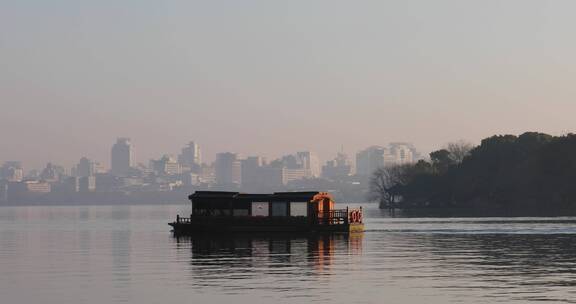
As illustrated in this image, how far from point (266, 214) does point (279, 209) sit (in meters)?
1.58

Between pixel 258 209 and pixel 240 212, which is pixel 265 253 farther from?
pixel 240 212

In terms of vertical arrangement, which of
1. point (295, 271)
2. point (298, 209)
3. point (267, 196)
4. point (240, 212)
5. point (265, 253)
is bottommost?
point (295, 271)

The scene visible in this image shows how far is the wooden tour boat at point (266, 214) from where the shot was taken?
112688 millimetres

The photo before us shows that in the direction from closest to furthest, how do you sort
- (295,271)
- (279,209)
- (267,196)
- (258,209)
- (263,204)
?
(295,271) < (279,209) < (267,196) < (263,204) < (258,209)

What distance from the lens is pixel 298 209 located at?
115m

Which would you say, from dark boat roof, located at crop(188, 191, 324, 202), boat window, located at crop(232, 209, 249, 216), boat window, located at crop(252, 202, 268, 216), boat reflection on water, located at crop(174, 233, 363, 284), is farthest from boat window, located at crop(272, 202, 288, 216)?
boat reflection on water, located at crop(174, 233, 363, 284)

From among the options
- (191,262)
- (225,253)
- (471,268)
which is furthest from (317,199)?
(471,268)

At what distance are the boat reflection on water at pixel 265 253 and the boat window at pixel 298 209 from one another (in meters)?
6.56

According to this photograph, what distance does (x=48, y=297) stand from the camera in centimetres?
4941

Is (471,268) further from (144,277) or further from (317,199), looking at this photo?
(317,199)

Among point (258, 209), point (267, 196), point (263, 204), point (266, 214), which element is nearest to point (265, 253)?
point (267, 196)

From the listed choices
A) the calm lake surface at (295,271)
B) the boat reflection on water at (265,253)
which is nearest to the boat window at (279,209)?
the boat reflection on water at (265,253)

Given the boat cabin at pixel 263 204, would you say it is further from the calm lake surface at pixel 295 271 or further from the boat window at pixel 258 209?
the calm lake surface at pixel 295 271

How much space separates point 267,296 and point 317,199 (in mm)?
Result: 66455
